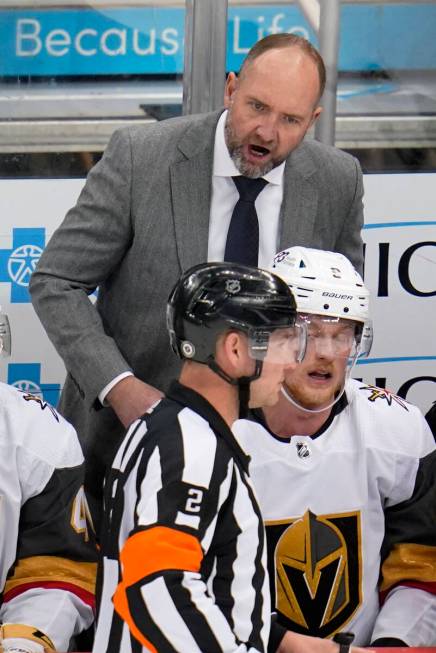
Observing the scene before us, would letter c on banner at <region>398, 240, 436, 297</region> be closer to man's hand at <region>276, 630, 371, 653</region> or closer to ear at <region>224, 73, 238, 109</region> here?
ear at <region>224, 73, 238, 109</region>

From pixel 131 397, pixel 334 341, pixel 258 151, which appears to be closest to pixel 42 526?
pixel 131 397

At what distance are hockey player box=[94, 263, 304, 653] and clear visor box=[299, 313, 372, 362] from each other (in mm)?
574

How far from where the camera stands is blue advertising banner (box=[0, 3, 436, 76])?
A: 10.6 feet

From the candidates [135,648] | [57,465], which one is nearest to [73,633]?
[57,465]

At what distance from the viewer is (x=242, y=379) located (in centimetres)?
168

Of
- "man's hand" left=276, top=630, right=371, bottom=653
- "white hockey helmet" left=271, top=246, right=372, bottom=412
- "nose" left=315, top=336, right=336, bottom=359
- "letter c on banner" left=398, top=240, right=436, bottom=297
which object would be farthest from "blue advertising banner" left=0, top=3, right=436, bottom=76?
"man's hand" left=276, top=630, right=371, bottom=653

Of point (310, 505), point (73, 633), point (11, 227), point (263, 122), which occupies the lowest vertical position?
point (73, 633)

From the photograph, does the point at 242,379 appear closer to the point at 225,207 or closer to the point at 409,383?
the point at 225,207

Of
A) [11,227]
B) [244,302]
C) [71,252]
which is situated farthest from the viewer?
[11,227]

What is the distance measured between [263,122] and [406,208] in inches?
35.3

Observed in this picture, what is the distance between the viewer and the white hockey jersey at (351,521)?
2.30 m

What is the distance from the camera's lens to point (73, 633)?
217cm

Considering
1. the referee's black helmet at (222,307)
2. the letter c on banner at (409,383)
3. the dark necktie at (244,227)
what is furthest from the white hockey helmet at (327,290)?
the letter c on banner at (409,383)

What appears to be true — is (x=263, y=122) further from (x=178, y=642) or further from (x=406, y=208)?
(x=178, y=642)
